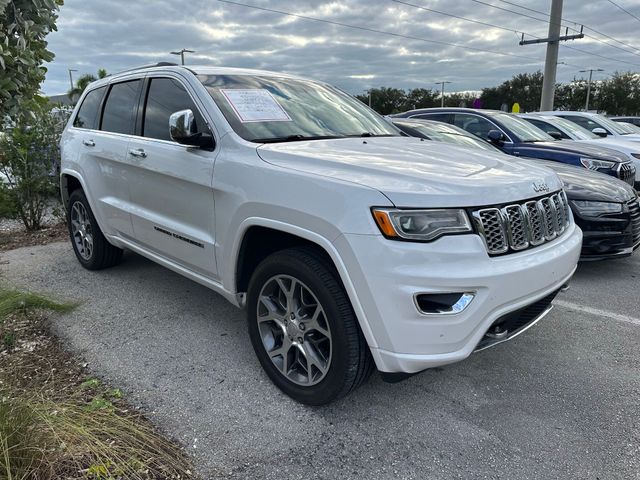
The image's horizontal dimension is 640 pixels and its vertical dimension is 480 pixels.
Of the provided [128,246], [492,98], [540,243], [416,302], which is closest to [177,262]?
[128,246]

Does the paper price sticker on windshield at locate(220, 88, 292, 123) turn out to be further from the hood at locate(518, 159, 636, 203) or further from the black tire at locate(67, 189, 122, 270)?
the hood at locate(518, 159, 636, 203)

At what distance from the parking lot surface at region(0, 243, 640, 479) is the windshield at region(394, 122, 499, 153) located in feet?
9.32

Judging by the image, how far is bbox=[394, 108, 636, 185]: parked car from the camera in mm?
7059

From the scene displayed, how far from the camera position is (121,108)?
430 cm

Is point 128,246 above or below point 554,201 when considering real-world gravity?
below

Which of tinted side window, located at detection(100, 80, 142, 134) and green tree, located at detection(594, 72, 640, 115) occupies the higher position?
green tree, located at detection(594, 72, 640, 115)

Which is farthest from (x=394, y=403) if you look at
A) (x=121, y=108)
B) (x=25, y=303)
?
(x=121, y=108)

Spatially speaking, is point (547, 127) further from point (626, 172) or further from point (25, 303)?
point (25, 303)

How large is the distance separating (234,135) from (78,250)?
3051mm

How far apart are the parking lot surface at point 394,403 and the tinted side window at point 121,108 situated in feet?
4.93

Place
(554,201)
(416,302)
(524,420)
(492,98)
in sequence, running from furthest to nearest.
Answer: (492,98)
(554,201)
(524,420)
(416,302)

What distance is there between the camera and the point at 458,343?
2.27 metres

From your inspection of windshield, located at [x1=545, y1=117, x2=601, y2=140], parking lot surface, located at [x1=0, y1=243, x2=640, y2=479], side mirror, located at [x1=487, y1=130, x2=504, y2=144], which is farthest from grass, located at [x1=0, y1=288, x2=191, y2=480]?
windshield, located at [x1=545, y1=117, x2=601, y2=140]

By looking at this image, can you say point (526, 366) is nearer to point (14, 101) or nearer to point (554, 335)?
point (554, 335)
